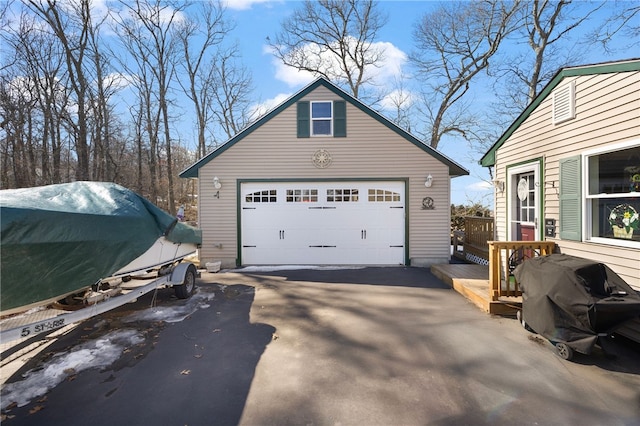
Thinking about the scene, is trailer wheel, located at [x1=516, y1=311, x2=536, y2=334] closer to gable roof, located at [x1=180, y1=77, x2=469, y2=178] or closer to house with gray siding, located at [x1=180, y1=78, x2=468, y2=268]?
house with gray siding, located at [x1=180, y1=78, x2=468, y2=268]

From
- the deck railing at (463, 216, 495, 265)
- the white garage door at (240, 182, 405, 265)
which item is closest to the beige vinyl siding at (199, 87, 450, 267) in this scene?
the white garage door at (240, 182, 405, 265)

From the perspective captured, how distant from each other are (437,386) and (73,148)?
22.6m

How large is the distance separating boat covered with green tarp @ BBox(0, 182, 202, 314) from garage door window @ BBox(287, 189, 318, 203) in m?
4.77

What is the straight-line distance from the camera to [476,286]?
598cm

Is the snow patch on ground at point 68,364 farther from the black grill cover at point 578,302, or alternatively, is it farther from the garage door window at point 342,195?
the garage door window at point 342,195

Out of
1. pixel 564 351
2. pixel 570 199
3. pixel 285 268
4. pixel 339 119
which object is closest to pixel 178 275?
pixel 285 268

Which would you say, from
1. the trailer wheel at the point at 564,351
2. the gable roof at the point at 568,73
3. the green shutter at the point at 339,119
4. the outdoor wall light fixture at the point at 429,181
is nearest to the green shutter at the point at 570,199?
the gable roof at the point at 568,73

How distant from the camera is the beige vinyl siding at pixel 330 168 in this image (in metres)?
9.04

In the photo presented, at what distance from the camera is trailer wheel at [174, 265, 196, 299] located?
5.77m

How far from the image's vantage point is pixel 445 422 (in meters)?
2.52

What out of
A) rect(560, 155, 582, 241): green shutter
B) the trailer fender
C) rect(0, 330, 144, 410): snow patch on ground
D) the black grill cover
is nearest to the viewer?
rect(0, 330, 144, 410): snow patch on ground

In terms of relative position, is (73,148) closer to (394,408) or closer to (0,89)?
(0,89)

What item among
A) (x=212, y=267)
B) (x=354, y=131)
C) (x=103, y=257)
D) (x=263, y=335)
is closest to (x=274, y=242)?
(x=212, y=267)

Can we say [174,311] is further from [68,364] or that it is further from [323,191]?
[323,191]
